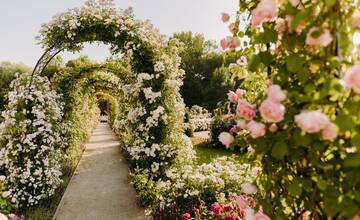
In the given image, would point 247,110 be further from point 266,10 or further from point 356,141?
point 356,141

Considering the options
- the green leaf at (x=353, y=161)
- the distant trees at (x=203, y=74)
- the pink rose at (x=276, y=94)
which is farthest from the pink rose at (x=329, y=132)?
the distant trees at (x=203, y=74)

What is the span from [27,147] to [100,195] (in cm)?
177

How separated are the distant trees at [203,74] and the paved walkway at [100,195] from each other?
22.0 m

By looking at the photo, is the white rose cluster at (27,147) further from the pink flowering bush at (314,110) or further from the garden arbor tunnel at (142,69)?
the pink flowering bush at (314,110)

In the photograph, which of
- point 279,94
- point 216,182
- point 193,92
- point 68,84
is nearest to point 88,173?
point 68,84

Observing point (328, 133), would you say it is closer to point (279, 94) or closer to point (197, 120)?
point (279, 94)

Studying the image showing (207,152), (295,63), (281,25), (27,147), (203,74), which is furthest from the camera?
(203,74)

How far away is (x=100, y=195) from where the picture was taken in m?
7.93

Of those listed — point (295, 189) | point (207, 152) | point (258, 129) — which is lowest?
point (207, 152)

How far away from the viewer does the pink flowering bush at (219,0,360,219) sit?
1.57 m

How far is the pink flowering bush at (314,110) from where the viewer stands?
1.57 m

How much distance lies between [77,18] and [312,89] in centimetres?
641

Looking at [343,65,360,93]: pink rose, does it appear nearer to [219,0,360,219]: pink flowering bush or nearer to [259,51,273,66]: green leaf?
[219,0,360,219]: pink flowering bush

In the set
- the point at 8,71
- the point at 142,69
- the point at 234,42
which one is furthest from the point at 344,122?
the point at 8,71
